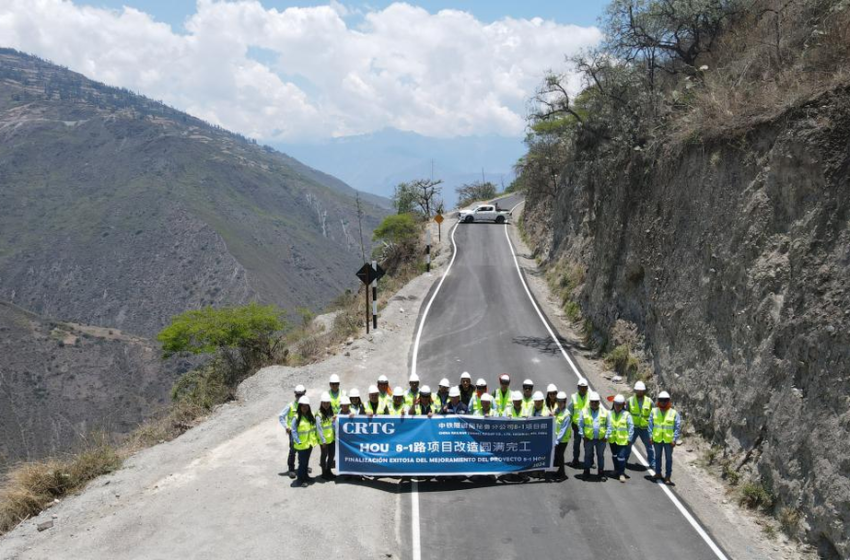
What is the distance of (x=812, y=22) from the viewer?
14.2 m

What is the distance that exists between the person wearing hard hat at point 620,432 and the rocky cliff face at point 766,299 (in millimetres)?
2023

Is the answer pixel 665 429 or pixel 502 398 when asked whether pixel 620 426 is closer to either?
pixel 665 429

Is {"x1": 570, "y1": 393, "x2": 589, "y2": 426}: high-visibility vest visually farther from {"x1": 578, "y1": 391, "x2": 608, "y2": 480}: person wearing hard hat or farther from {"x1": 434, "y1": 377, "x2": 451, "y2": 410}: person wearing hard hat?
{"x1": 434, "y1": 377, "x2": 451, "y2": 410}: person wearing hard hat

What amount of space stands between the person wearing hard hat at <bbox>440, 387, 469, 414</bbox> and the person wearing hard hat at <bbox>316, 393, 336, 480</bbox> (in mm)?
2052

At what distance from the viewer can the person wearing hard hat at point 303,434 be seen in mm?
10016

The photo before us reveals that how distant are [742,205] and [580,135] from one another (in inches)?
791

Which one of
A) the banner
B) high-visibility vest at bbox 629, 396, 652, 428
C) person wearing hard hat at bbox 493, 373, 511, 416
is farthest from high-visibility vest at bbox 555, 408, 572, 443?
high-visibility vest at bbox 629, 396, 652, 428

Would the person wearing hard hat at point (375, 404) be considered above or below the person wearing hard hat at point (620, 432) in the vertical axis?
above

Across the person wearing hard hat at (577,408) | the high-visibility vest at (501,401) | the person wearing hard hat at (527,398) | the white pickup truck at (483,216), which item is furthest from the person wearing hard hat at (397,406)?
the white pickup truck at (483,216)

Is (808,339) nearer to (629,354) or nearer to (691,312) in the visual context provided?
(691,312)

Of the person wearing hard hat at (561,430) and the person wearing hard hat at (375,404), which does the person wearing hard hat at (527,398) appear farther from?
the person wearing hard hat at (375,404)

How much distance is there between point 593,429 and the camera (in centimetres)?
1045

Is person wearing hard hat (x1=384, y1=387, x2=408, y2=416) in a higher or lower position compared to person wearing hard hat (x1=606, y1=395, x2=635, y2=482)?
higher

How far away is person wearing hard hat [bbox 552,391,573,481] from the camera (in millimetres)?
10586
